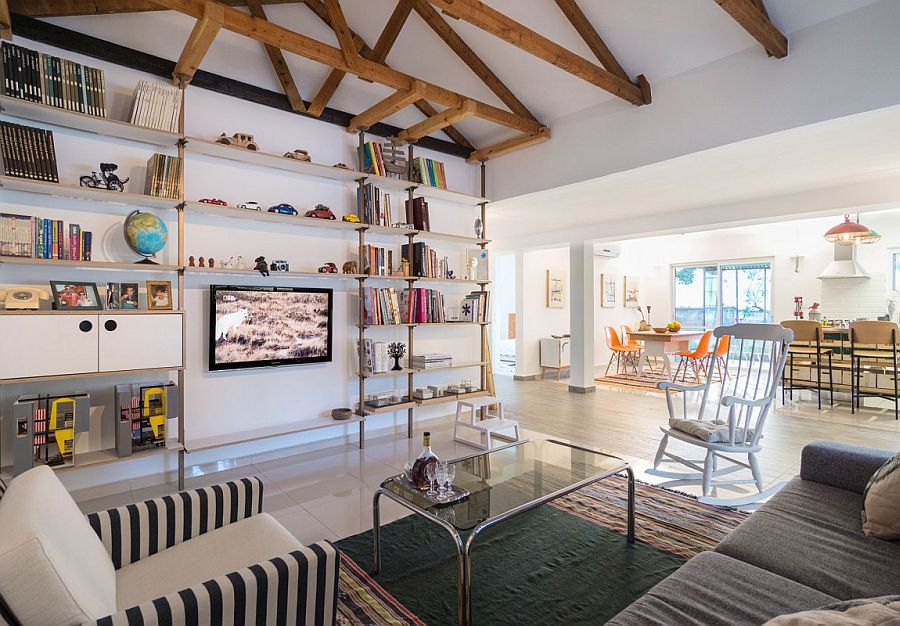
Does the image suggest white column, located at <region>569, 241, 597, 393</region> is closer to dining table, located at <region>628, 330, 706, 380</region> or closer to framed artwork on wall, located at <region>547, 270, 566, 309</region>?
dining table, located at <region>628, 330, 706, 380</region>

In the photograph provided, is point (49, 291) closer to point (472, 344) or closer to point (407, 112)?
point (407, 112)

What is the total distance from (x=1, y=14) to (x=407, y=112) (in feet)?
9.97

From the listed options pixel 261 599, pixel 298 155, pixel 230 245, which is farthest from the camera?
pixel 298 155

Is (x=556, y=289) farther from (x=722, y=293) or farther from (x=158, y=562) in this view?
(x=158, y=562)

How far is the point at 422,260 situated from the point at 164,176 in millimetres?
2292

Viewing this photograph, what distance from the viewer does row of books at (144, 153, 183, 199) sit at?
3.30m

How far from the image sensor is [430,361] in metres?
4.85

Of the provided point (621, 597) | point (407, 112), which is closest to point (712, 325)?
point (407, 112)

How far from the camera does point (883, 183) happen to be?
504cm

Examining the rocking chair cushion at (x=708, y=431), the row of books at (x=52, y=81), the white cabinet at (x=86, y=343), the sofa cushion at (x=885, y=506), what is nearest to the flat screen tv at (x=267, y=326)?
the white cabinet at (x=86, y=343)

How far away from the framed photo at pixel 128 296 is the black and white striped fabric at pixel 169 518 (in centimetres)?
190

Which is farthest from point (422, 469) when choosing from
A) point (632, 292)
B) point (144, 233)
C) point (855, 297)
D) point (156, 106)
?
point (632, 292)

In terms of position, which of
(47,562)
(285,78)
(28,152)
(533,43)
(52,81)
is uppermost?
(285,78)

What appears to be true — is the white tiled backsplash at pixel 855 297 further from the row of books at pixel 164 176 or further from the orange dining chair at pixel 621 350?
the row of books at pixel 164 176
